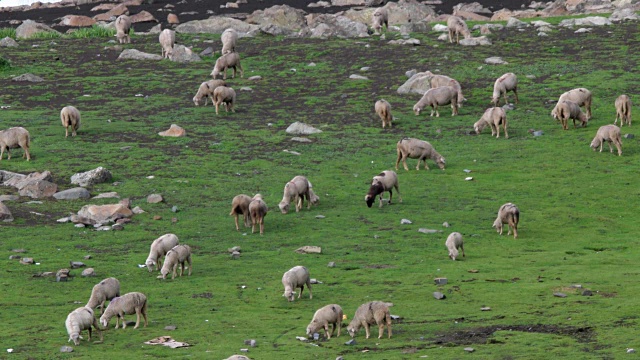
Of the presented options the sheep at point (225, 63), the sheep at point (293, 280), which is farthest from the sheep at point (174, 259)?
the sheep at point (225, 63)

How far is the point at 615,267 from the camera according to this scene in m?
27.2

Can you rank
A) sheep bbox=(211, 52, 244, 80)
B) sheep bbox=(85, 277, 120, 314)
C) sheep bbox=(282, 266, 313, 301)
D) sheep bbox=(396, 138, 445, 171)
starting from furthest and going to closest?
sheep bbox=(211, 52, 244, 80)
sheep bbox=(396, 138, 445, 171)
sheep bbox=(282, 266, 313, 301)
sheep bbox=(85, 277, 120, 314)

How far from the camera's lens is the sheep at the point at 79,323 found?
70.8 ft

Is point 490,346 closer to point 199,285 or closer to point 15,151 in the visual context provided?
point 199,285

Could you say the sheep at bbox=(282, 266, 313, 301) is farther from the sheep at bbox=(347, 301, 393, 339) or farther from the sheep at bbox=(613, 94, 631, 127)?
the sheep at bbox=(613, 94, 631, 127)

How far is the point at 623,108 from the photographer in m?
43.1

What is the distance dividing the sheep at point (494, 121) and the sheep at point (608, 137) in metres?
3.90

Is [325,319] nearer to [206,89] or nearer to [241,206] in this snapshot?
[241,206]

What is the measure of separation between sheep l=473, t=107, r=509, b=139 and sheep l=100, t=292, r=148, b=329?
22.5 metres

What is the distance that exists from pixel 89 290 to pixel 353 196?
11.8 metres

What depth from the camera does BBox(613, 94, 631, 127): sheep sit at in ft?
141

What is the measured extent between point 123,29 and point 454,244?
3992 cm

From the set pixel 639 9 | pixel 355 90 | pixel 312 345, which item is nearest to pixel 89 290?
pixel 312 345

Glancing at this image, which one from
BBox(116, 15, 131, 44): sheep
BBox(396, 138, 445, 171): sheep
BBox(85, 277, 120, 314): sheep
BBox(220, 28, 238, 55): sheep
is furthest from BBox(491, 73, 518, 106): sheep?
BBox(85, 277, 120, 314): sheep
